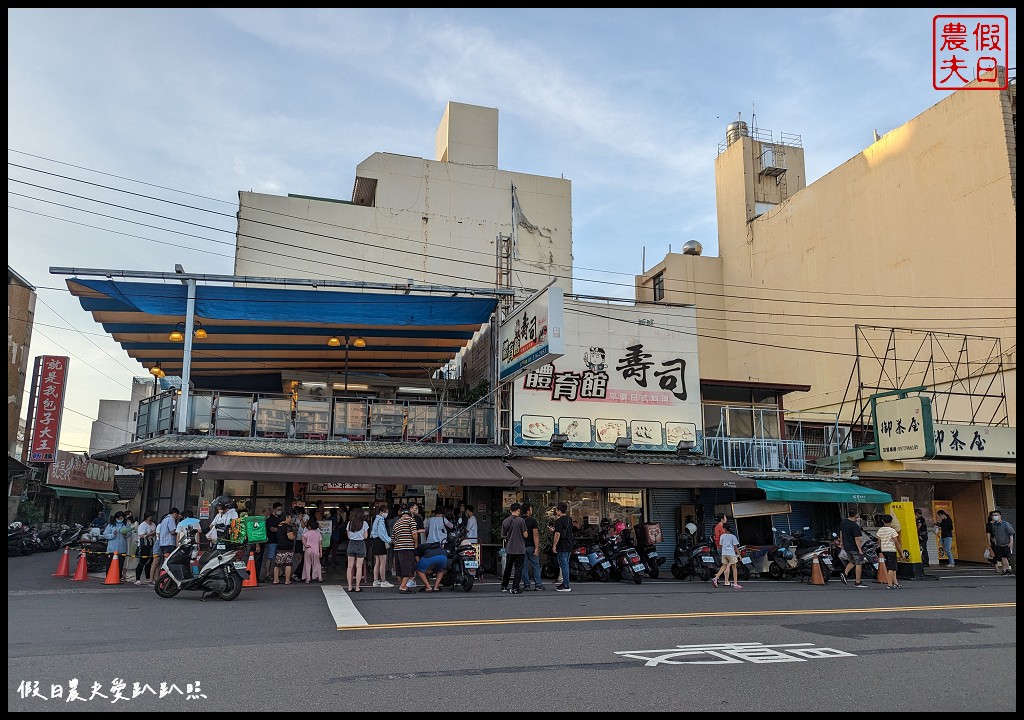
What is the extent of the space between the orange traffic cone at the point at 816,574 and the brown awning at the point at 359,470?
689 cm

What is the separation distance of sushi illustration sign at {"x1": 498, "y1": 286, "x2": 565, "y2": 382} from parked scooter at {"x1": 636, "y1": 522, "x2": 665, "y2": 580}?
5.17 metres

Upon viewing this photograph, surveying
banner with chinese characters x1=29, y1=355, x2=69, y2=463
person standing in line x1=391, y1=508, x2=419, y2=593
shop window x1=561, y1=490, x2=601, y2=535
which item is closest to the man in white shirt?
person standing in line x1=391, y1=508, x2=419, y2=593

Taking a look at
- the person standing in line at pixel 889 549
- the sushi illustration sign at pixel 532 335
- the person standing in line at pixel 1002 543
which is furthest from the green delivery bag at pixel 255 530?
the person standing in line at pixel 1002 543

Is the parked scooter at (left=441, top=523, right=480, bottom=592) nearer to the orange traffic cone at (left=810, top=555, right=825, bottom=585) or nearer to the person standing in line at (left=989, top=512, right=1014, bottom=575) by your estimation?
the orange traffic cone at (left=810, top=555, right=825, bottom=585)

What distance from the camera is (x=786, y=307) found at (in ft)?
107

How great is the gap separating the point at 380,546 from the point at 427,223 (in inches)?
805

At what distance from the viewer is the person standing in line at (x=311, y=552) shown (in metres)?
16.2

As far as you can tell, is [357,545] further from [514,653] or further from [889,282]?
[889,282]

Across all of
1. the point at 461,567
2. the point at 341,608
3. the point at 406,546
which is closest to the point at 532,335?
the point at 461,567

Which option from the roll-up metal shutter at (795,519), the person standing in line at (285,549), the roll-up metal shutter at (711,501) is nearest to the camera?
the person standing in line at (285,549)

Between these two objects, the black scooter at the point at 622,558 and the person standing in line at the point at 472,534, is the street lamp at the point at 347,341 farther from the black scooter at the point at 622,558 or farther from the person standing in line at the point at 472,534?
the black scooter at the point at 622,558

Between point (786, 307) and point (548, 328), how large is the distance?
1985 cm

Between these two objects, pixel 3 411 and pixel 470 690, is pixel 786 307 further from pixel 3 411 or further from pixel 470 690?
pixel 3 411

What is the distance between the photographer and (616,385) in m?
20.6
